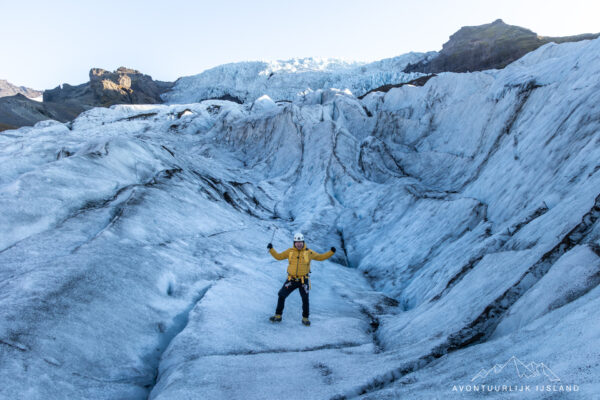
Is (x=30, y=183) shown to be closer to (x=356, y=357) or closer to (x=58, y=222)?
(x=58, y=222)

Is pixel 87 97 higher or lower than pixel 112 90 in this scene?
lower

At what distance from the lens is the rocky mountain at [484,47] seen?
60562mm

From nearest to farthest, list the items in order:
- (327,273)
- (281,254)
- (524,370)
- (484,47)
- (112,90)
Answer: (524,370), (281,254), (327,273), (484,47), (112,90)

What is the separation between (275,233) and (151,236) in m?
5.54

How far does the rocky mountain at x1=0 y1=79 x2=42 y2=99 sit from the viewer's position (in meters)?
151

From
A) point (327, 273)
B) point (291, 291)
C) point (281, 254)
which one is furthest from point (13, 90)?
point (291, 291)

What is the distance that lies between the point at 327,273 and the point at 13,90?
20587 cm

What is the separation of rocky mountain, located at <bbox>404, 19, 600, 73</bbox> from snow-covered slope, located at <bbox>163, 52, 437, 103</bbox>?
6413 millimetres

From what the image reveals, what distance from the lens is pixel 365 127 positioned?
26281 millimetres

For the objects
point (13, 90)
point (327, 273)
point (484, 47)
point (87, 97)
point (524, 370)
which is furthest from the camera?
point (13, 90)

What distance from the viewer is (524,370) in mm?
3051

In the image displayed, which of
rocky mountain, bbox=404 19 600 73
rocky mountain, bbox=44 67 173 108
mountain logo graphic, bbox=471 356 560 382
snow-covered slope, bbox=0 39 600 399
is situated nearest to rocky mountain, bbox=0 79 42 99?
rocky mountain, bbox=44 67 173 108

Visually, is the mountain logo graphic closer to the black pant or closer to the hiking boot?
the black pant

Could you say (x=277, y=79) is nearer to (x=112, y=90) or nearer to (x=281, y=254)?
(x=112, y=90)
